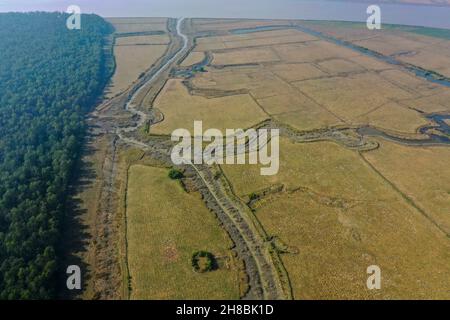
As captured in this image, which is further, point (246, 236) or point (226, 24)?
point (226, 24)

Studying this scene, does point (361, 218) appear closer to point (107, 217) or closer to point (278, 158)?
point (278, 158)

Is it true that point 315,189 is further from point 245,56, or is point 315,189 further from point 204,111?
point 245,56

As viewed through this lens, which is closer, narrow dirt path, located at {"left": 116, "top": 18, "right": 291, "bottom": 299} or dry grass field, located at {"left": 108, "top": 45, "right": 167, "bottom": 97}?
narrow dirt path, located at {"left": 116, "top": 18, "right": 291, "bottom": 299}

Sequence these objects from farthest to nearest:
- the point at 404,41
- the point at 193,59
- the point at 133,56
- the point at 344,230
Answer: the point at 404,41, the point at 133,56, the point at 193,59, the point at 344,230

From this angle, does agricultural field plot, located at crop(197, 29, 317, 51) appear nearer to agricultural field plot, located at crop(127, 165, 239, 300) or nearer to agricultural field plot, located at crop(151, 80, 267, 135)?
agricultural field plot, located at crop(151, 80, 267, 135)

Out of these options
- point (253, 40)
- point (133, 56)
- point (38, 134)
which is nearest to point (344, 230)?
point (38, 134)

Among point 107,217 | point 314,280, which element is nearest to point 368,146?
point 314,280

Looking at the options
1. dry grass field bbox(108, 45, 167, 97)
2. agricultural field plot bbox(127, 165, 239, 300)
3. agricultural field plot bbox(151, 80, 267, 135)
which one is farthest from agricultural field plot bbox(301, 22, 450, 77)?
agricultural field plot bbox(127, 165, 239, 300)

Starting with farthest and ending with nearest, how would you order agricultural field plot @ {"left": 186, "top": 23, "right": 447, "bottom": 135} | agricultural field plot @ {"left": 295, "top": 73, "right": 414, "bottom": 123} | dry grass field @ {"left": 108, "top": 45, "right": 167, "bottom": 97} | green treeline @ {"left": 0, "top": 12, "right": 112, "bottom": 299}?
dry grass field @ {"left": 108, "top": 45, "right": 167, "bottom": 97}, agricultural field plot @ {"left": 295, "top": 73, "right": 414, "bottom": 123}, agricultural field plot @ {"left": 186, "top": 23, "right": 447, "bottom": 135}, green treeline @ {"left": 0, "top": 12, "right": 112, "bottom": 299}
